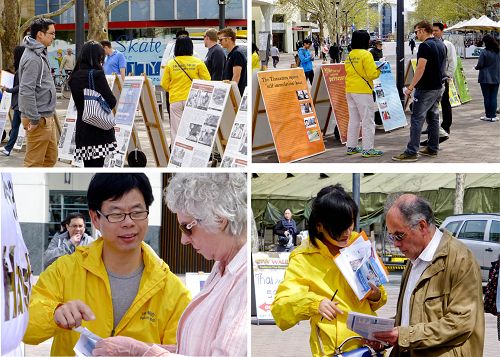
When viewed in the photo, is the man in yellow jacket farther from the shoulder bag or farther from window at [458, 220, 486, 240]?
the shoulder bag

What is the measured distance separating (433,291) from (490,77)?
795cm

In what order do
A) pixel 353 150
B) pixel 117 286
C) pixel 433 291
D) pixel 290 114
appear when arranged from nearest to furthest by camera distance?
pixel 433 291 → pixel 117 286 → pixel 290 114 → pixel 353 150

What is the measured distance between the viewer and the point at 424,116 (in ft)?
24.4

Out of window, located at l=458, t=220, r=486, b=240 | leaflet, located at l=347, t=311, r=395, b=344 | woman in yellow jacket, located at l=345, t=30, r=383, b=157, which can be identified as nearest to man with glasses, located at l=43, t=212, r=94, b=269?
leaflet, located at l=347, t=311, r=395, b=344

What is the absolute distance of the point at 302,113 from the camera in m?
7.79

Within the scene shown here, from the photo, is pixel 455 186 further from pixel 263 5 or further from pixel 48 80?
pixel 263 5

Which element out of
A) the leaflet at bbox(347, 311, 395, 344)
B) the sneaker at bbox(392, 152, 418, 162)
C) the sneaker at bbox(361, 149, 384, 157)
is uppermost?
the sneaker at bbox(361, 149, 384, 157)

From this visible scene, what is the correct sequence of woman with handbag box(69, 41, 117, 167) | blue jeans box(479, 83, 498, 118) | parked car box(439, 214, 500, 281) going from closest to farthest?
1. parked car box(439, 214, 500, 281)
2. woman with handbag box(69, 41, 117, 167)
3. blue jeans box(479, 83, 498, 118)

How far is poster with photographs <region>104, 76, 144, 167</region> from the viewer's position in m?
7.66

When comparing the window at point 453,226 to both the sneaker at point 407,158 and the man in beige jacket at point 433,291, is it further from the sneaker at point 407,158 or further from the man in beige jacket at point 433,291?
the sneaker at point 407,158

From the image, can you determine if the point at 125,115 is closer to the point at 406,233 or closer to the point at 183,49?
the point at 183,49

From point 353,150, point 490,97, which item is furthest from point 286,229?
point 490,97

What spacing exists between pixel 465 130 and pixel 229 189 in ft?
23.7

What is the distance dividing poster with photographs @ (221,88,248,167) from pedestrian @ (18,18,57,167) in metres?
1.21
